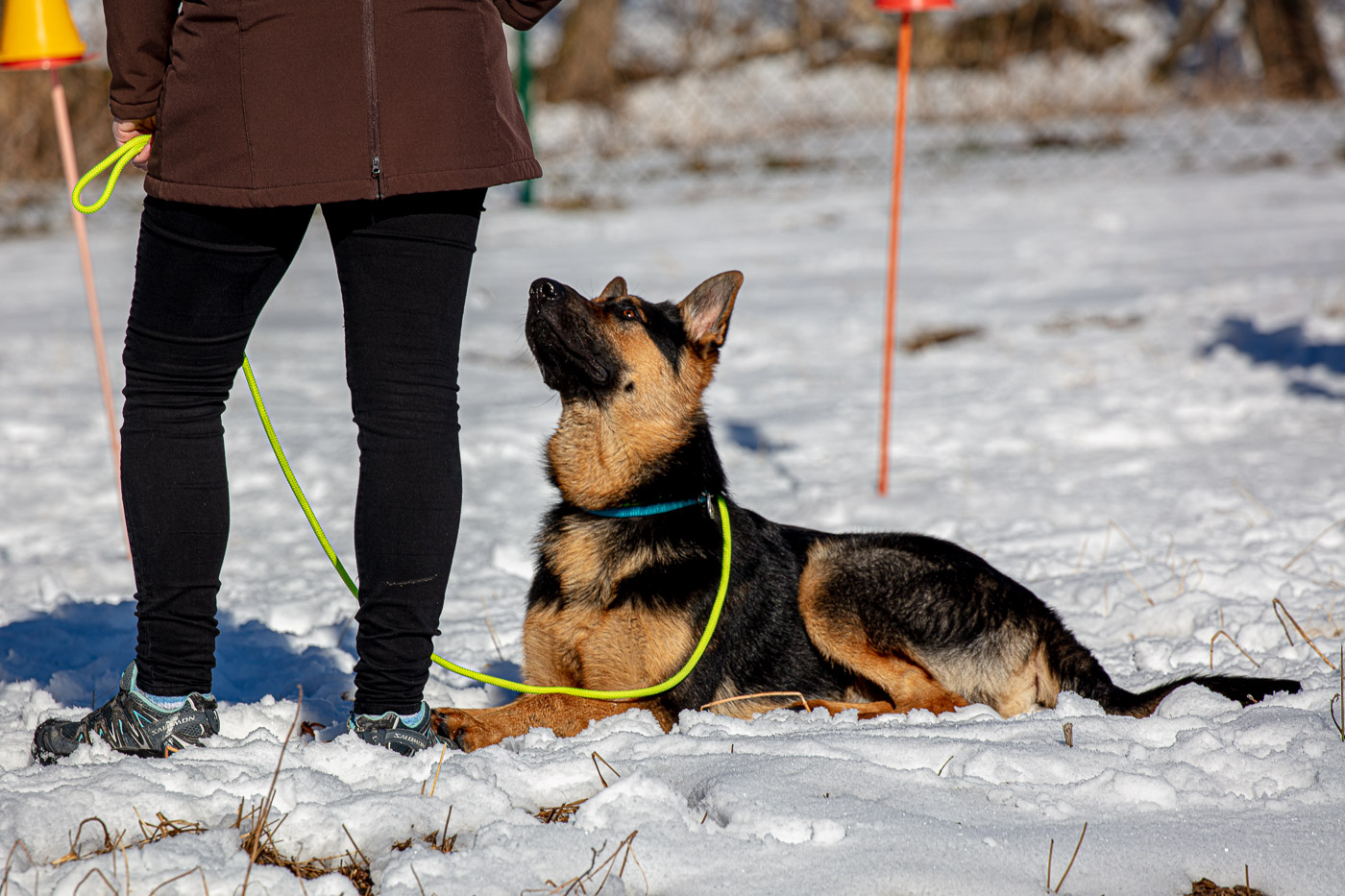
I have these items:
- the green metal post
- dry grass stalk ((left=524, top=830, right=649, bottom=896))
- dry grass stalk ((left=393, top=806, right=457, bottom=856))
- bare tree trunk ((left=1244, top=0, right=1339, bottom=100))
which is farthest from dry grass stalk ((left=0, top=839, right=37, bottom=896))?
bare tree trunk ((left=1244, top=0, right=1339, bottom=100))

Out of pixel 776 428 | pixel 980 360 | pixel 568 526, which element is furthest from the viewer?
pixel 980 360

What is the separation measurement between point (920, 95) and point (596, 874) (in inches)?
581

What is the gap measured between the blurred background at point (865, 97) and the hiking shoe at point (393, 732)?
34.9 ft

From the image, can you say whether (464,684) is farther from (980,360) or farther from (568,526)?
(980,360)

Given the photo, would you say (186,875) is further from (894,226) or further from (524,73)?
(524,73)

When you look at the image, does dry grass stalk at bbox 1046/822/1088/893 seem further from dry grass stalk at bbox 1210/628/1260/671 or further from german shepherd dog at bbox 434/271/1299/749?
dry grass stalk at bbox 1210/628/1260/671

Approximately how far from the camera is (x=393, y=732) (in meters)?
2.52

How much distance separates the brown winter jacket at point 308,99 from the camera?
7.16ft

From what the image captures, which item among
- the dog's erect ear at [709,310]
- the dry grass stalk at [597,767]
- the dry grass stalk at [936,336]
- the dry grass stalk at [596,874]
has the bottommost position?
the dry grass stalk at [936,336]

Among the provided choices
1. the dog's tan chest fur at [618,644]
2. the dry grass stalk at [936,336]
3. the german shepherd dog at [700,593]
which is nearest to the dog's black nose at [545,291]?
the german shepherd dog at [700,593]

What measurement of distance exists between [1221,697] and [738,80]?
14086mm

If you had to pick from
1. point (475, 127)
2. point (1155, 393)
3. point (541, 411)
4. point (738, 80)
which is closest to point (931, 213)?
point (738, 80)

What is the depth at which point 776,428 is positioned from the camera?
6.72m

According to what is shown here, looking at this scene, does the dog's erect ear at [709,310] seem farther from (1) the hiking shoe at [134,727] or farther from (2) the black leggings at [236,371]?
(1) the hiking shoe at [134,727]
